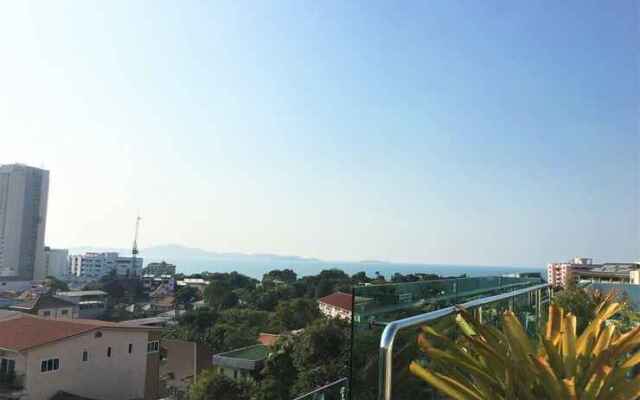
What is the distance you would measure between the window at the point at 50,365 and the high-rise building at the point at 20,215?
77800 millimetres

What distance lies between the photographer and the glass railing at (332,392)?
2.60 metres

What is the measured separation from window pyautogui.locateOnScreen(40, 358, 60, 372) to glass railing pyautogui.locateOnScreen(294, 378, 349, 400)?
78.2 ft

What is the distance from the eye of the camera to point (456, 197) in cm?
2019

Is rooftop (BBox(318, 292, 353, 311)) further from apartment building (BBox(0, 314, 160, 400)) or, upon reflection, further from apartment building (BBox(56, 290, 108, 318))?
apartment building (BBox(56, 290, 108, 318))

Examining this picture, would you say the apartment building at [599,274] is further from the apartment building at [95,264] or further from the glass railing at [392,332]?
the apartment building at [95,264]

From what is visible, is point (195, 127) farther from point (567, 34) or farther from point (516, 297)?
point (516, 297)

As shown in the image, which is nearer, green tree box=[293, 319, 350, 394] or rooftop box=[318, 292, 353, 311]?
rooftop box=[318, 292, 353, 311]

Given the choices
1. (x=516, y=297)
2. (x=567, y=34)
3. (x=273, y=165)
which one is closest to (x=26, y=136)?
(x=273, y=165)

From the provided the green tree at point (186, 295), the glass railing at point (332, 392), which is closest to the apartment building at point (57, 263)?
the green tree at point (186, 295)

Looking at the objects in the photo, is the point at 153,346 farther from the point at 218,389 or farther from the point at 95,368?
the point at 218,389

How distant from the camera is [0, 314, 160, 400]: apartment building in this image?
21438mm

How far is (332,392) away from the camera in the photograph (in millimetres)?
2730

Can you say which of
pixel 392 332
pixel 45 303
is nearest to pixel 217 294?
pixel 45 303

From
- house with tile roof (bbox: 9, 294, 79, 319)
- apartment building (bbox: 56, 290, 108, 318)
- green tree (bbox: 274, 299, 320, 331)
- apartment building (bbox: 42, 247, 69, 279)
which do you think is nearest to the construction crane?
apartment building (bbox: 42, 247, 69, 279)
